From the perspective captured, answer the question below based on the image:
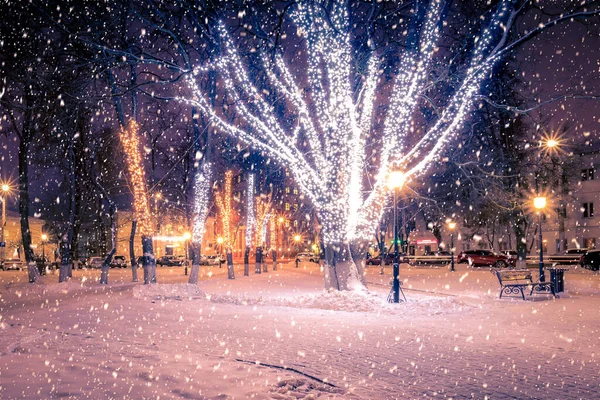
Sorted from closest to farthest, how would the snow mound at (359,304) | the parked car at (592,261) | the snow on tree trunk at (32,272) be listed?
the snow mound at (359,304) → the snow on tree trunk at (32,272) → the parked car at (592,261)

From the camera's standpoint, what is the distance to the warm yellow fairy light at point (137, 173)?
23.3m

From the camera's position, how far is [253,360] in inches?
311

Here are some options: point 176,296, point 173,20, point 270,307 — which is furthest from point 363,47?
point 176,296

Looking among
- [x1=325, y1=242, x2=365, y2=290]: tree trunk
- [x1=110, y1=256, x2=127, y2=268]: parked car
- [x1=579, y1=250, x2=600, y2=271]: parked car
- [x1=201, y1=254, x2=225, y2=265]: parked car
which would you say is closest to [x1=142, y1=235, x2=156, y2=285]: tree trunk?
[x1=325, y1=242, x2=365, y2=290]: tree trunk

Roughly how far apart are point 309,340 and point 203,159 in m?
14.6

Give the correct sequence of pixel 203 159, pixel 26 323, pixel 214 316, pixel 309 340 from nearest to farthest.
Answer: pixel 309 340 < pixel 26 323 < pixel 214 316 < pixel 203 159

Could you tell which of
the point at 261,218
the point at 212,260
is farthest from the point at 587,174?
the point at 212,260

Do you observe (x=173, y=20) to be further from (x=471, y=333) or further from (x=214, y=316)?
(x=471, y=333)

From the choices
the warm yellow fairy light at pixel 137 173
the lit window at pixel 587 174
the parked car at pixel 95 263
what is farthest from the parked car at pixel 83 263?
the lit window at pixel 587 174

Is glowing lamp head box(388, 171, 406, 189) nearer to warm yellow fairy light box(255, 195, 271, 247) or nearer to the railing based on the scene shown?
warm yellow fairy light box(255, 195, 271, 247)

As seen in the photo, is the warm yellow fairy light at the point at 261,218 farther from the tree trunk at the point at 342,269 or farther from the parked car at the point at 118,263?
the parked car at the point at 118,263

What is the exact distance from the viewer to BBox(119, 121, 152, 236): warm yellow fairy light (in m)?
23.3

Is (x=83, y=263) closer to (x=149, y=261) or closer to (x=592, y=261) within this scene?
(x=149, y=261)

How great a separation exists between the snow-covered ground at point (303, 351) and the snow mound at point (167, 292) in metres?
2.45
